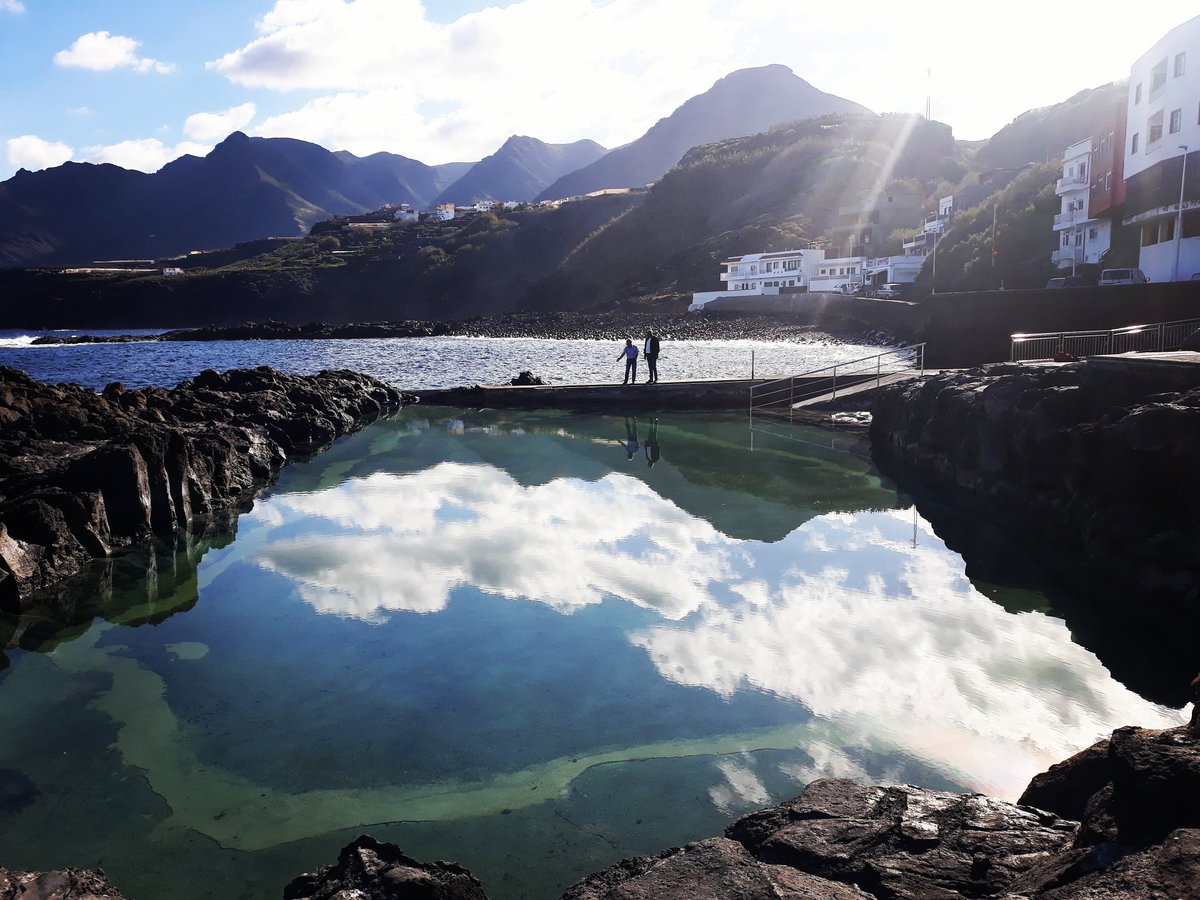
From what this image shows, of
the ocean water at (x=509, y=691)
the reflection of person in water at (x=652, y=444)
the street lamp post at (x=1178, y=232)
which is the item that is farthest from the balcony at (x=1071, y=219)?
the ocean water at (x=509, y=691)

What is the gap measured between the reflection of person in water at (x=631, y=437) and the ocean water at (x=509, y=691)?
6.85 meters

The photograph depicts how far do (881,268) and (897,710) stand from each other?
258ft

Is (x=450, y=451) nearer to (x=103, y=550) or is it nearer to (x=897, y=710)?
(x=103, y=550)

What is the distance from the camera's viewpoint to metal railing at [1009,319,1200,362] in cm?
2250

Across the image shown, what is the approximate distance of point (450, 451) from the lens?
22.4 m

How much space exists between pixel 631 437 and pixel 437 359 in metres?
37.0

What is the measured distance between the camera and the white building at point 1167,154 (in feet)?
113

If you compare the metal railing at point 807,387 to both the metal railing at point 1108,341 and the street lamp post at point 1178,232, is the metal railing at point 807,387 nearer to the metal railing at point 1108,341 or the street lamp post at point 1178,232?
the metal railing at point 1108,341

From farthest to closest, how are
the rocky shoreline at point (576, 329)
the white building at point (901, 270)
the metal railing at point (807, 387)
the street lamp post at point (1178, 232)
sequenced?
1. the white building at point (901, 270)
2. the rocky shoreline at point (576, 329)
3. the street lamp post at point (1178, 232)
4. the metal railing at point (807, 387)

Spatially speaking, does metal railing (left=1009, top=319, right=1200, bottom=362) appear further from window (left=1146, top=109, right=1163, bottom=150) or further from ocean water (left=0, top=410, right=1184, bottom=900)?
window (left=1146, top=109, right=1163, bottom=150)

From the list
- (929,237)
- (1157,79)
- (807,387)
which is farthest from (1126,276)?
(929,237)

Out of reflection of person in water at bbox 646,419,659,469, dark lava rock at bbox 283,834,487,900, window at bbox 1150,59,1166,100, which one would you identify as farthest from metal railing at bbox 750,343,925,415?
dark lava rock at bbox 283,834,487,900

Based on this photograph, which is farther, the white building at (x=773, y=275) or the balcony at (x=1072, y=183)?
the white building at (x=773, y=275)

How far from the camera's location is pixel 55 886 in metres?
4.69
